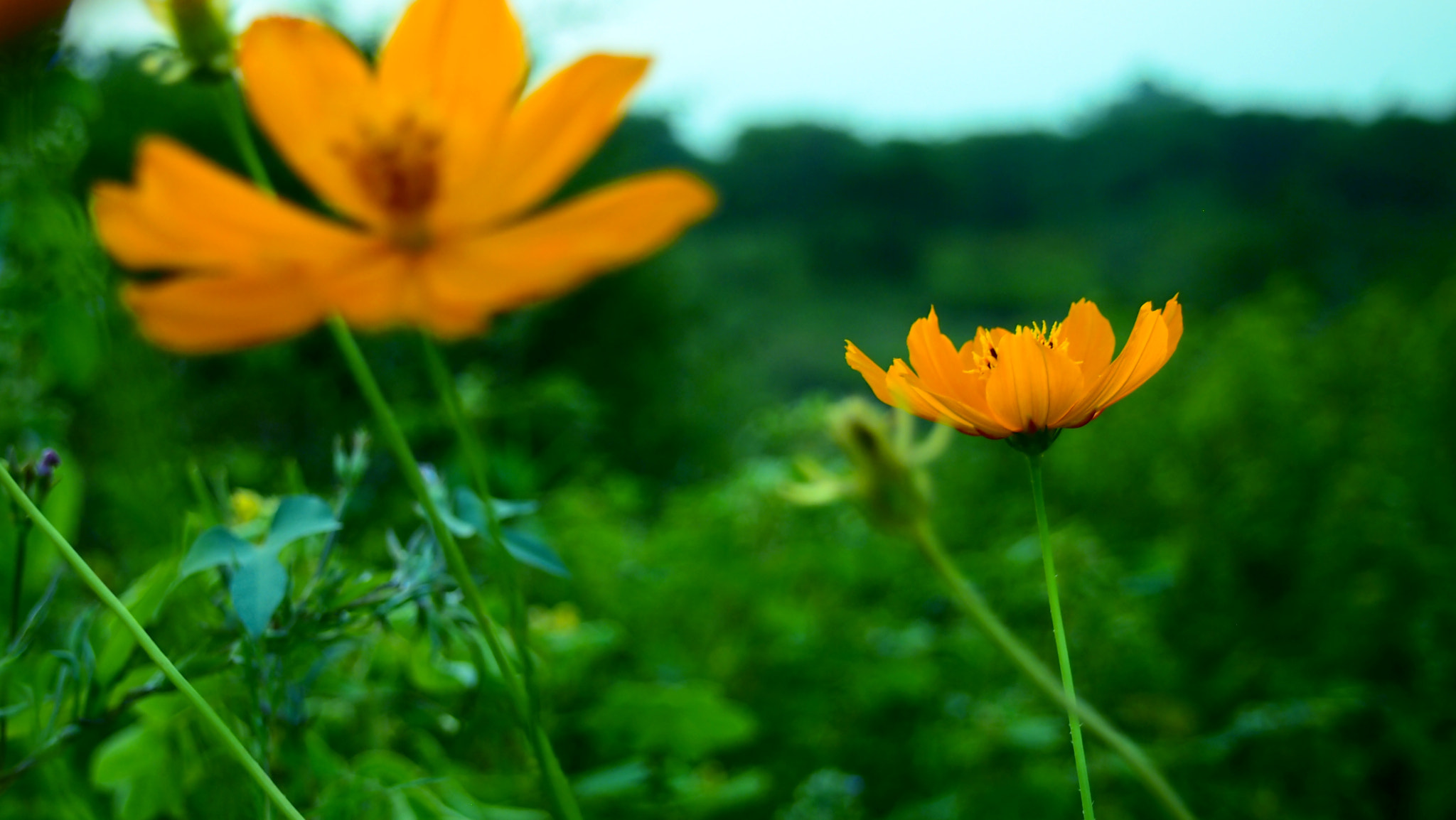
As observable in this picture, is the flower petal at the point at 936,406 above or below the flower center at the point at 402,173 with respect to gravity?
above

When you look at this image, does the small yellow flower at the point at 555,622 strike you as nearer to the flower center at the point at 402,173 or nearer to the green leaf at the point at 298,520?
the green leaf at the point at 298,520

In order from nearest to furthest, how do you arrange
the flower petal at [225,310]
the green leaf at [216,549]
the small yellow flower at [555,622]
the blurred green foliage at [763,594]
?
the flower petal at [225,310]
the green leaf at [216,549]
the blurred green foliage at [763,594]
the small yellow flower at [555,622]

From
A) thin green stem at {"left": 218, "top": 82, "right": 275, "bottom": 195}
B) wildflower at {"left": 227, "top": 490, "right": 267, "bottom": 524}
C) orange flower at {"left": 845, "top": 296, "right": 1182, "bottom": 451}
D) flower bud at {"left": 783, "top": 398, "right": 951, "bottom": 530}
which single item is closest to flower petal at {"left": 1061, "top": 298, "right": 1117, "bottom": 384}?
orange flower at {"left": 845, "top": 296, "right": 1182, "bottom": 451}

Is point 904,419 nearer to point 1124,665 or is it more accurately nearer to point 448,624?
point 448,624

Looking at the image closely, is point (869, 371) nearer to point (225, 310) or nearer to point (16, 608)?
point (225, 310)

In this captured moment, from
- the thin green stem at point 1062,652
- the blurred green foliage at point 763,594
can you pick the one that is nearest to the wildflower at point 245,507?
the blurred green foliage at point 763,594

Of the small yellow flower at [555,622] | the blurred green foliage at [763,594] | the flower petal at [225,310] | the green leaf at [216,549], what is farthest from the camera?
the small yellow flower at [555,622]

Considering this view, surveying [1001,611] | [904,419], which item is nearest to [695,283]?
[1001,611]

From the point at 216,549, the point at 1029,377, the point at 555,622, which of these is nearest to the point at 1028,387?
the point at 1029,377
